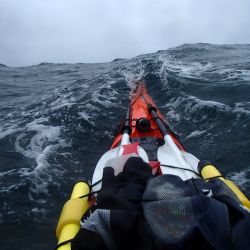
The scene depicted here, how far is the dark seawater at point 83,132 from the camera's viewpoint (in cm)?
463

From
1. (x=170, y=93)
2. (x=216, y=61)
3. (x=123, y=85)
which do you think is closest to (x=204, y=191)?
(x=170, y=93)

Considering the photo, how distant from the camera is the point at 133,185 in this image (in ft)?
9.08

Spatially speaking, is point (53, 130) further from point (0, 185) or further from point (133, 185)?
point (133, 185)

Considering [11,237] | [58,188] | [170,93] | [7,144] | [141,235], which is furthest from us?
[170,93]

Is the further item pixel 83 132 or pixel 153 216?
pixel 83 132

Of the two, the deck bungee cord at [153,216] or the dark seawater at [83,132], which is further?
the dark seawater at [83,132]

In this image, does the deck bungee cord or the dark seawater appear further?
the dark seawater

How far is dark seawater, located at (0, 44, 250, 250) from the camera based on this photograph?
15.2 feet

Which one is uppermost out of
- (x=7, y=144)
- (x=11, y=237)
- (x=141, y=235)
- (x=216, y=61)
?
(x=216, y=61)

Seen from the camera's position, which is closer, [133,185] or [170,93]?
[133,185]

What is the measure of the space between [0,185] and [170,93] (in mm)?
6301

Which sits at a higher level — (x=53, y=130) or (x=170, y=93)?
(x=170, y=93)

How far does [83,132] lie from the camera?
7.50 meters

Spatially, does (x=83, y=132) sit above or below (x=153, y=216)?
below
